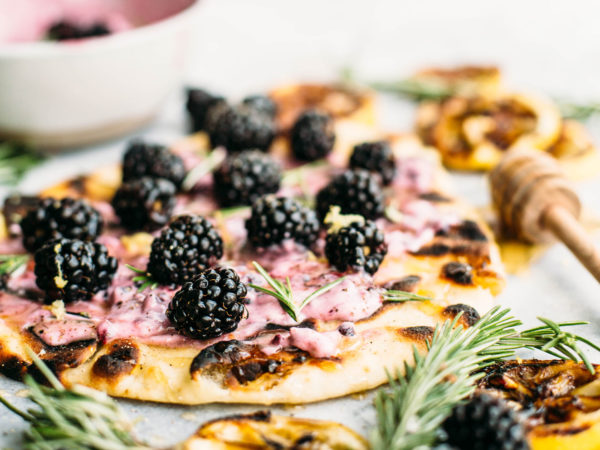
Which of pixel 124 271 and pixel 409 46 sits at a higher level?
pixel 409 46

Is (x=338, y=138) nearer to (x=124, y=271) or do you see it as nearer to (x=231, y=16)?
(x=124, y=271)

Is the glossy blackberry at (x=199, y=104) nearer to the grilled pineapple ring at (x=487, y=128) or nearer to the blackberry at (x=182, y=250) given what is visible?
the grilled pineapple ring at (x=487, y=128)

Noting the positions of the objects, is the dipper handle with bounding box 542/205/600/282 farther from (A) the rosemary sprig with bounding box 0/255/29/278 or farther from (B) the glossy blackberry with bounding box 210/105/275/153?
(A) the rosemary sprig with bounding box 0/255/29/278

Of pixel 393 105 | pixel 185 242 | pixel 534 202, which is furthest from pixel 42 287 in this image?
pixel 393 105

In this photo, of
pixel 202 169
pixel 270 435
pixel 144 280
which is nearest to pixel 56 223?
pixel 144 280

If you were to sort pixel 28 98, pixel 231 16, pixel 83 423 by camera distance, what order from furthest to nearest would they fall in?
pixel 231 16 < pixel 28 98 < pixel 83 423

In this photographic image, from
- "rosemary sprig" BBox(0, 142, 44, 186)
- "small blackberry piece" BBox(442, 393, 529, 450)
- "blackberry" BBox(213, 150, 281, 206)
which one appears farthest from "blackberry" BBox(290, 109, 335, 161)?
"small blackberry piece" BBox(442, 393, 529, 450)

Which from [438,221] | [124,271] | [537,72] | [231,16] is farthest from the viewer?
[231,16]
